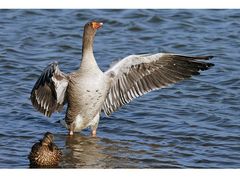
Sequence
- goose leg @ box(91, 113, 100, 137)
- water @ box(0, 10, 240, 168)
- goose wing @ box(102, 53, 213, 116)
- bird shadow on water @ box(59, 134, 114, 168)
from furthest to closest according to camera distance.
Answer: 1. goose leg @ box(91, 113, 100, 137)
2. goose wing @ box(102, 53, 213, 116)
3. water @ box(0, 10, 240, 168)
4. bird shadow on water @ box(59, 134, 114, 168)

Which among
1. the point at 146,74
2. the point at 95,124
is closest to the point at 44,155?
the point at 95,124

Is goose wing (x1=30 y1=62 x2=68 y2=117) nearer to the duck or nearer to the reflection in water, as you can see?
the reflection in water

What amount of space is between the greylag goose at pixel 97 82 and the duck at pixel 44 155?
1.06 meters

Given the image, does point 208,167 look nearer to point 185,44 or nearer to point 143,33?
point 185,44

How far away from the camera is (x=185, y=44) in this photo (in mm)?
15477

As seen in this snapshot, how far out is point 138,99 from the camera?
12.9 metres

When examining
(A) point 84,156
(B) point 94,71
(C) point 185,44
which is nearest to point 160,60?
(B) point 94,71

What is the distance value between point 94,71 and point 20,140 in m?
1.44

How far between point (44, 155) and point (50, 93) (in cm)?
165

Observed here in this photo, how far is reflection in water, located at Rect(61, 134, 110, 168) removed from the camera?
31.6 feet

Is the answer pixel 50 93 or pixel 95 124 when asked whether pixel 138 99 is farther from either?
pixel 50 93

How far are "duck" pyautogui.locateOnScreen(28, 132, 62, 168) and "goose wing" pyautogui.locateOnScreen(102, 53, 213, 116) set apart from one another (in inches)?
74.1

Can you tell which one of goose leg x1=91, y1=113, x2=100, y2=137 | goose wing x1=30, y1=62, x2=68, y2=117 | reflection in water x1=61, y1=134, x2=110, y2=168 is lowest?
reflection in water x1=61, y1=134, x2=110, y2=168

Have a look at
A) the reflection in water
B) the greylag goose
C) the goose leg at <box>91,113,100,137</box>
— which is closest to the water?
the reflection in water
